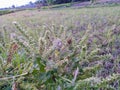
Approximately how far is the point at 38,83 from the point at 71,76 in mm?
110

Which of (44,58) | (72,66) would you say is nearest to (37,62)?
(44,58)

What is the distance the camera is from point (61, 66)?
799mm

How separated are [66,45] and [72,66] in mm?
73

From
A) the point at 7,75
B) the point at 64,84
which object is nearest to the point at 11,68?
the point at 7,75

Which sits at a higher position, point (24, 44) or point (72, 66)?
point (24, 44)

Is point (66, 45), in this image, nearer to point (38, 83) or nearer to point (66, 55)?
point (66, 55)

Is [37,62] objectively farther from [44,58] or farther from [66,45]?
[66,45]

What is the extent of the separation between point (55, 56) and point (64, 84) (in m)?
0.10

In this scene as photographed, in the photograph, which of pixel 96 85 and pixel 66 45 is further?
pixel 66 45

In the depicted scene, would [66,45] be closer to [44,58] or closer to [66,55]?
[66,55]

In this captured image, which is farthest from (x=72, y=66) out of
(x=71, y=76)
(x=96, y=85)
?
(x=96, y=85)

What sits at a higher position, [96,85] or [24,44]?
[24,44]

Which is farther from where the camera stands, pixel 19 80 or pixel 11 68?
pixel 11 68

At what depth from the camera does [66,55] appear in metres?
0.90
